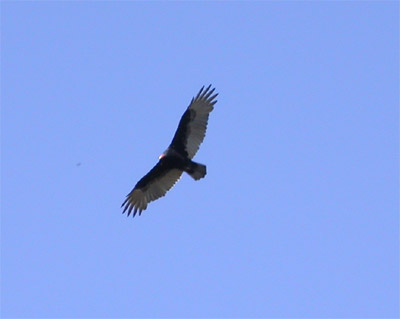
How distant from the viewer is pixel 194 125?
139 ft

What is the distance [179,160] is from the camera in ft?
138

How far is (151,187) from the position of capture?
42.8 meters

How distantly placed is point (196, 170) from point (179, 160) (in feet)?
1.61

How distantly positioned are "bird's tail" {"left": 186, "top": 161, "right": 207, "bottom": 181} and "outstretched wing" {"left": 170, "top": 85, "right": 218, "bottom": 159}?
33 cm

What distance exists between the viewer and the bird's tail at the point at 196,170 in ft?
137

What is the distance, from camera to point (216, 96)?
42.7 metres

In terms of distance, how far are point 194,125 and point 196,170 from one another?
46.8 inches

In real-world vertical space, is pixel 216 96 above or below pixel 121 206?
above

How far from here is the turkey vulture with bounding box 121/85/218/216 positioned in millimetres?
42031

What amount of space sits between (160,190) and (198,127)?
1.71 meters

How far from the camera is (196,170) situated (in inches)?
1644

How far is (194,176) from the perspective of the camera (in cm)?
4181

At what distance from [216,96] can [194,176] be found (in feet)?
6.78

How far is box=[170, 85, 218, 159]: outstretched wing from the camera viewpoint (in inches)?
1660
